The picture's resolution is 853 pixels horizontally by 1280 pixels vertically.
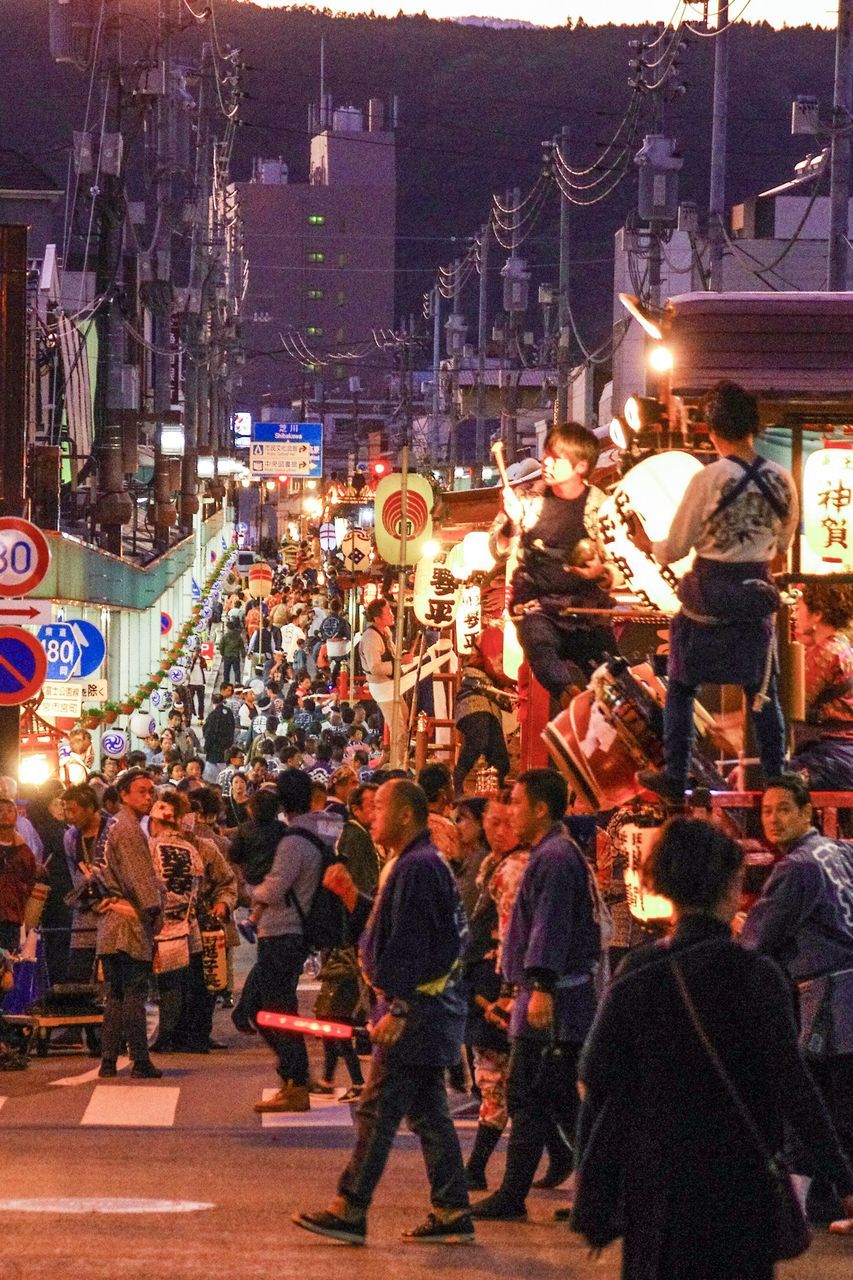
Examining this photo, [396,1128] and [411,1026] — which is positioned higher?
[411,1026]

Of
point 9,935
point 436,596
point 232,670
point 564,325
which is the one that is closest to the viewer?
point 9,935

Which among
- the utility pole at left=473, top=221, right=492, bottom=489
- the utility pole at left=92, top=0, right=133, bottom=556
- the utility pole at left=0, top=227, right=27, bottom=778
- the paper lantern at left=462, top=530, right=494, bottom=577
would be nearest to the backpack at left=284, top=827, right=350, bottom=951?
the utility pole at left=0, top=227, right=27, bottom=778

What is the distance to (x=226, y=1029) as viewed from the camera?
631 inches

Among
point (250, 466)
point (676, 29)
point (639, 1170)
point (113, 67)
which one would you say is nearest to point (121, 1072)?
point (639, 1170)

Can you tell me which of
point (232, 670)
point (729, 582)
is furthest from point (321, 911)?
point (232, 670)

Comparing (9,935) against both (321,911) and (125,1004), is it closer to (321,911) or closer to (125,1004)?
(125,1004)

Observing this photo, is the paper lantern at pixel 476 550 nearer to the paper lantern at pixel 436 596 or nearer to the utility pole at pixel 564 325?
the paper lantern at pixel 436 596

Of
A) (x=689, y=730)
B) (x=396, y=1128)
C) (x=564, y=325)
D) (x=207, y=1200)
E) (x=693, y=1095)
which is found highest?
(x=564, y=325)

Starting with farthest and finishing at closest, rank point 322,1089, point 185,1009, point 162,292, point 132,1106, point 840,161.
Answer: point 162,292, point 840,161, point 185,1009, point 322,1089, point 132,1106

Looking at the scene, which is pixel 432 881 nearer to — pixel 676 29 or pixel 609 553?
pixel 609 553

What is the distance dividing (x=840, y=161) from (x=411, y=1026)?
15515 millimetres

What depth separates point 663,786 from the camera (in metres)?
8.25

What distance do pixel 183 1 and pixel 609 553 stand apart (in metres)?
30.6

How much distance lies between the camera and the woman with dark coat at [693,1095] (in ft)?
14.7
